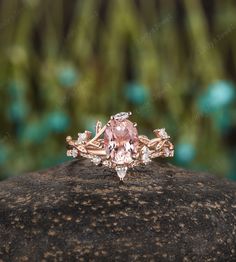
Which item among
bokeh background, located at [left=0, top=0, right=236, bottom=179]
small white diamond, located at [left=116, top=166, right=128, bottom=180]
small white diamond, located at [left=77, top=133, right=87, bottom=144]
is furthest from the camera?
bokeh background, located at [left=0, top=0, right=236, bottom=179]

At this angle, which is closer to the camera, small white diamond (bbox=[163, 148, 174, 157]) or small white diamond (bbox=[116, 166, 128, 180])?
small white diamond (bbox=[116, 166, 128, 180])

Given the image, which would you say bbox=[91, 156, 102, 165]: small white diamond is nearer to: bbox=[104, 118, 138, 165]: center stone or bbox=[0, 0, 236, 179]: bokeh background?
bbox=[104, 118, 138, 165]: center stone

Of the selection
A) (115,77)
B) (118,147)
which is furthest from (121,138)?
(115,77)

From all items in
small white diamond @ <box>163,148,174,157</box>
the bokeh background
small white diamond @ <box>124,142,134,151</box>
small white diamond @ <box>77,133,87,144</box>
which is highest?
the bokeh background

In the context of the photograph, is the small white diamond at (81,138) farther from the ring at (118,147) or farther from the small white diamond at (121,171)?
the small white diamond at (121,171)

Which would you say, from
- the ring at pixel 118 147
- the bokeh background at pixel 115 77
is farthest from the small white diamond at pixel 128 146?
the bokeh background at pixel 115 77

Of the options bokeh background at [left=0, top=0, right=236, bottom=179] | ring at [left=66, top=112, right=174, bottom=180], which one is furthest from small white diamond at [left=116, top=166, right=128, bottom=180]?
bokeh background at [left=0, top=0, right=236, bottom=179]
